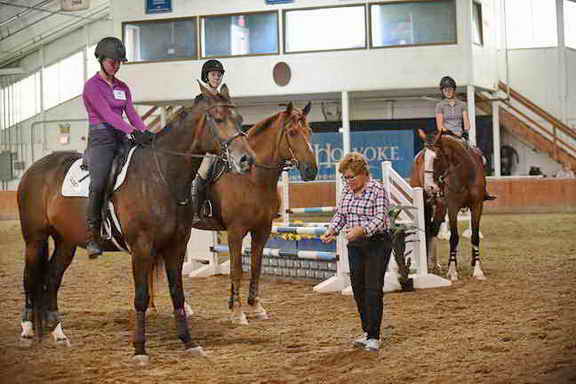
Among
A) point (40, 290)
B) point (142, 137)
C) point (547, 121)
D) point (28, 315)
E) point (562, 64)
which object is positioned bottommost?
point (28, 315)

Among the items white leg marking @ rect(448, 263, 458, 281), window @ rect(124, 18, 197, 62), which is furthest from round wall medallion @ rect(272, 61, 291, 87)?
white leg marking @ rect(448, 263, 458, 281)

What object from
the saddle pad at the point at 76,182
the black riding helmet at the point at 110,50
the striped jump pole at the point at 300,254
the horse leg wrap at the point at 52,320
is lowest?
the horse leg wrap at the point at 52,320

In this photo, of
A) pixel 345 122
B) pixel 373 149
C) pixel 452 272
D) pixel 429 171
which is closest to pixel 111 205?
pixel 429 171

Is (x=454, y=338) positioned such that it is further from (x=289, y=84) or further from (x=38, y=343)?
(x=289, y=84)

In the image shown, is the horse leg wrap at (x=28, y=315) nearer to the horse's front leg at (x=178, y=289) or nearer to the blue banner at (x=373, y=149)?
the horse's front leg at (x=178, y=289)

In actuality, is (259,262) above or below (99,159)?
below

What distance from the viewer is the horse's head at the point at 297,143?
8844mm

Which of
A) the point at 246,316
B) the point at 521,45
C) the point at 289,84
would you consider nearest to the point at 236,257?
the point at 246,316

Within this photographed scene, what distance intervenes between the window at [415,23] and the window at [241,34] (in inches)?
132

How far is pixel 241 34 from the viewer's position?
90.0 ft

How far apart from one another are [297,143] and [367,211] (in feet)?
7.24

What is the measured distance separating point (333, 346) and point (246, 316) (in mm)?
1999

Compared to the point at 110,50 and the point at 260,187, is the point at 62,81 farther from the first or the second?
the point at 110,50

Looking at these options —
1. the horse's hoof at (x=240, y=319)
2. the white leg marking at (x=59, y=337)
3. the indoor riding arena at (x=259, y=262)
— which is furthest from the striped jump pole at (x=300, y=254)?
the white leg marking at (x=59, y=337)
